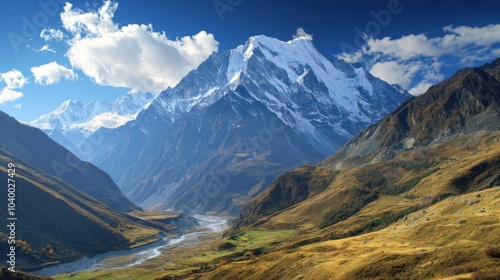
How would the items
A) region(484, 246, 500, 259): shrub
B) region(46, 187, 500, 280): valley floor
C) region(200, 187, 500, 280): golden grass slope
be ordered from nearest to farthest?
1. region(484, 246, 500, 259): shrub
2. region(46, 187, 500, 280): valley floor
3. region(200, 187, 500, 280): golden grass slope

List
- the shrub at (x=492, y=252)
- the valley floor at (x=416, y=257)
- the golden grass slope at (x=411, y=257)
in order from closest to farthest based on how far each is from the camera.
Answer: the shrub at (x=492, y=252) < the valley floor at (x=416, y=257) < the golden grass slope at (x=411, y=257)

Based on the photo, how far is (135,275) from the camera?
195m

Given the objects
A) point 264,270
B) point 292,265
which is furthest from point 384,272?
point 264,270

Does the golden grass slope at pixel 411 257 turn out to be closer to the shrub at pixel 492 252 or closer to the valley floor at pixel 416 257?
the valley floor at pixel 416 257

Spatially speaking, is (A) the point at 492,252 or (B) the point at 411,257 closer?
(A) the point at 492,252

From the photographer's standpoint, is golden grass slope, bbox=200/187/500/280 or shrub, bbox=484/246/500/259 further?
golden grass slope, bbox=200/187/500/280

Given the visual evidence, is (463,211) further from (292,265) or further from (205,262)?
(205,262)

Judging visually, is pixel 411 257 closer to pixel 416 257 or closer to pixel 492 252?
pixel 416 257

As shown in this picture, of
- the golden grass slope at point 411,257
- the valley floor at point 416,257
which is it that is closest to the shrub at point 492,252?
the valley floor at point 416,257

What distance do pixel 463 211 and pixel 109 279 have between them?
154432mm

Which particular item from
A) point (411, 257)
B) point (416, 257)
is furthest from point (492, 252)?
point (411, 257)

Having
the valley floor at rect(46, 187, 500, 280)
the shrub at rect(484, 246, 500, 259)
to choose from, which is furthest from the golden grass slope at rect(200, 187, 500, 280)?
the shrub at rect(484, 246, 500, 259)

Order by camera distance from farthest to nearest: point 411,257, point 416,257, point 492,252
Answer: point 411,257, point 416,257, point 492,252

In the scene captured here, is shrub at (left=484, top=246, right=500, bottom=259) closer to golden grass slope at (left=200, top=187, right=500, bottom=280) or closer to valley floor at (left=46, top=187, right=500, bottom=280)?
valley floor at (left=46, top=187, right=500, bottom=280)
